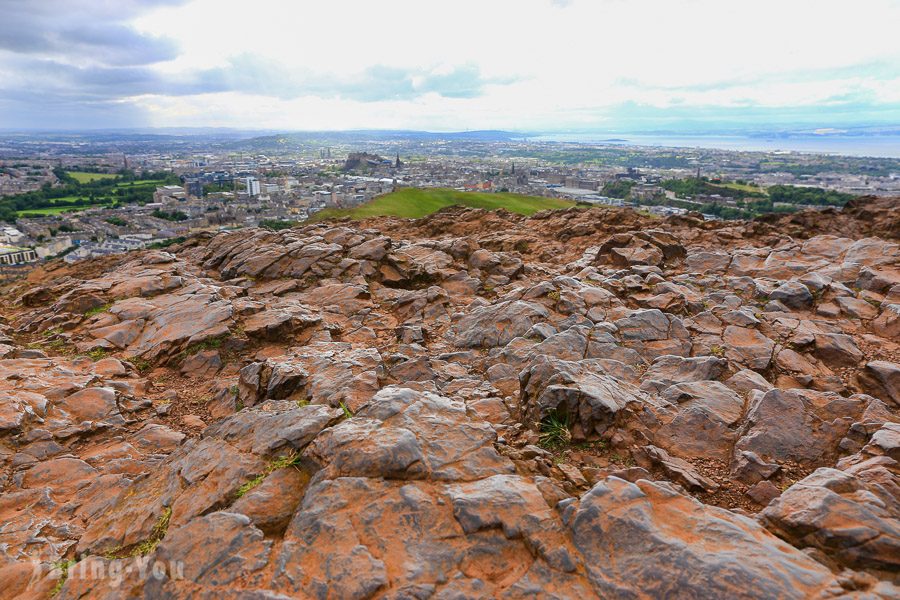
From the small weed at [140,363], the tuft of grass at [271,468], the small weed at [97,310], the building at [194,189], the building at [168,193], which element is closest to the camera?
the tuft of grass at [271,468]

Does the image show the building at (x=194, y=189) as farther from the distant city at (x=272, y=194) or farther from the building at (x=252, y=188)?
the building at (x=252, y=188)

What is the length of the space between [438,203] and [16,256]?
162ft

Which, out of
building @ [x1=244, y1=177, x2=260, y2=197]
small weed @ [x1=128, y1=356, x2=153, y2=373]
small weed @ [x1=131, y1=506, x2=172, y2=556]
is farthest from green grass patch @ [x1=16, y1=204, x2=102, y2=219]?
small weed @ [x1=131, y1=506, x2=172, y2=556]

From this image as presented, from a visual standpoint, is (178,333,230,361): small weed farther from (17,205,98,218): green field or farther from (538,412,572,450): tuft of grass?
(17,205,98,218): green field

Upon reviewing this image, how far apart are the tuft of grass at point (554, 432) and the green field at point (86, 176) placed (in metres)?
167

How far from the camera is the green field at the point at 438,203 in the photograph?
4528cm

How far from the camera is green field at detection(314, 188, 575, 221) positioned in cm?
4528

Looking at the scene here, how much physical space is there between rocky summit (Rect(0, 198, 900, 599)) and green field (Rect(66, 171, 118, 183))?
155 metres

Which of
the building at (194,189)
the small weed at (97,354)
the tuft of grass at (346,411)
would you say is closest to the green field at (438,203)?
the small weed at (97,354)

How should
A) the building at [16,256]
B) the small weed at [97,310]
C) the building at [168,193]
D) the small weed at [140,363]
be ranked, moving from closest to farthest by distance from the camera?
the small weed at [140,363] → the small weed at [97,310] → the building at [16,256] → the building at [168,193]

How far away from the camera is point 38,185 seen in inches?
4914

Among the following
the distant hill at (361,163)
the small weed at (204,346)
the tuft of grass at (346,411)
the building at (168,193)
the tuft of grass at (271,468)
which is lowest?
the small weed at (204,346)

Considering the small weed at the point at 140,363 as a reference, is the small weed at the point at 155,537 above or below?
above

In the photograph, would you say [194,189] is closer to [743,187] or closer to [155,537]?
[743,187]
